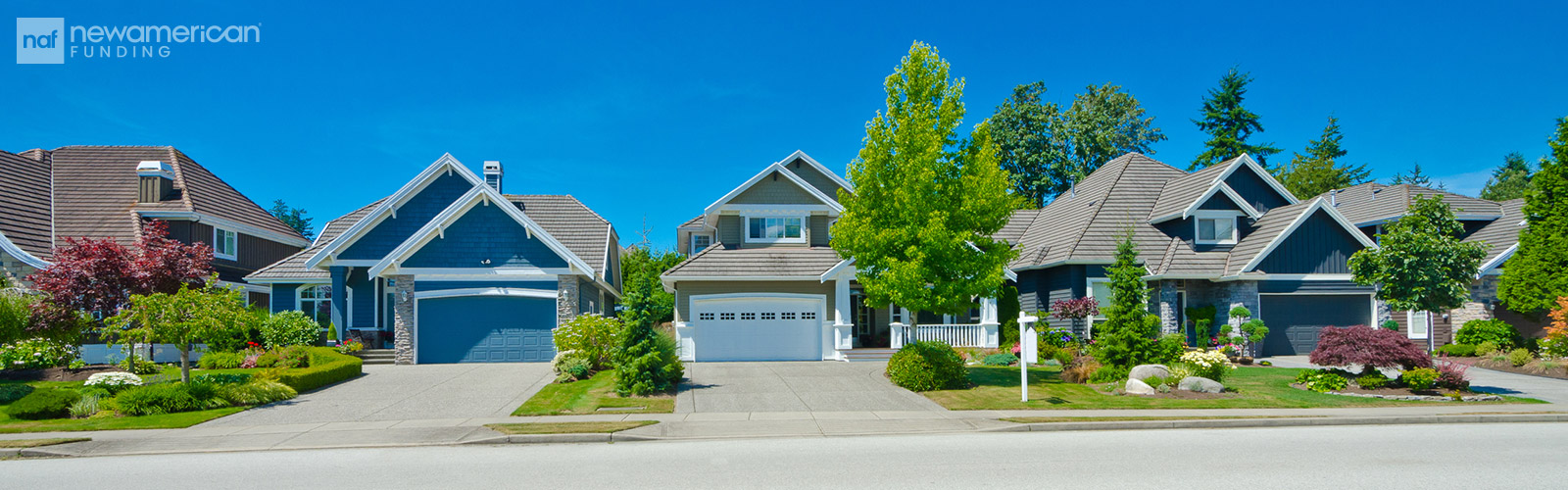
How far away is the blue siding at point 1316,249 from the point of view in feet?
89.4

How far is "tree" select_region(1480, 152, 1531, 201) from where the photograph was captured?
2327 inches

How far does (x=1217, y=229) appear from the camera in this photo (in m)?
28.6

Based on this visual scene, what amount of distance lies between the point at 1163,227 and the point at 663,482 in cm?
2462

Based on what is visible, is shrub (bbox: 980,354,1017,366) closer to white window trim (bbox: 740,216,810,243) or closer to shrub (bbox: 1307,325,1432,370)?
shrub (bbox: 1307,325,1432,370)

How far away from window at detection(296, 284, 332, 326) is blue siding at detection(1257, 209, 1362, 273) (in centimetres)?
3067

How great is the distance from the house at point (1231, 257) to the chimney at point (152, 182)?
29655 millimetres

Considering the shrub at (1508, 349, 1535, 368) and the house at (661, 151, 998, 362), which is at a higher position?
the house at (661, 151, 998, 362)

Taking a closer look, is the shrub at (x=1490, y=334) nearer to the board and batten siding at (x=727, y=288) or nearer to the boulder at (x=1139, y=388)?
the boulder at (x=1139, y=388)

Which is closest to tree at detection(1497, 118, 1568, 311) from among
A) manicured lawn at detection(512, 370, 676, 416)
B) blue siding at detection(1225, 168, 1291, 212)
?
blue siding at detection(1225, 168, 1291, 212)

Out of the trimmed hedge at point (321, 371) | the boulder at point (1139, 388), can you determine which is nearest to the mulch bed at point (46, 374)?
the trimmed hedge at point (321, 371)

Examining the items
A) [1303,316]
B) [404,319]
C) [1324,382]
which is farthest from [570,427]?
[1303,316]

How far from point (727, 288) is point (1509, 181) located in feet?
206

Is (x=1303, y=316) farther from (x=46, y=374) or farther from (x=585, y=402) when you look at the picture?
(x=46, y=374)

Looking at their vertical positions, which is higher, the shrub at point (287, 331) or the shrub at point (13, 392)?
the shrub at point (287, 331)
